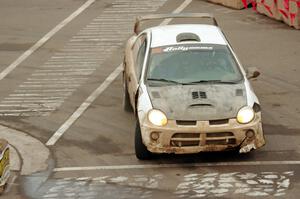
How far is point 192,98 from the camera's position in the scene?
12.4 metres

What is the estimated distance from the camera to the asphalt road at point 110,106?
38.2 ft

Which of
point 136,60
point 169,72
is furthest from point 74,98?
point 169,72

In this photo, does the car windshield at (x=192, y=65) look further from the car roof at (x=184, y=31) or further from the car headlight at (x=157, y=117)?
the car headlight at (x=157, y=117)

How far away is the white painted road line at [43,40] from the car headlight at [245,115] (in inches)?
285

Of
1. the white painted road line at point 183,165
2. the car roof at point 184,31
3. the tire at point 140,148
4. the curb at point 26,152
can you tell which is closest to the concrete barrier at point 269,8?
the car roof at point 184,31

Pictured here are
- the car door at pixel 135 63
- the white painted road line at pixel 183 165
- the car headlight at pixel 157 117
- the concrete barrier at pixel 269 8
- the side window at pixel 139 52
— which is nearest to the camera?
the car headlight at pixel 157 117

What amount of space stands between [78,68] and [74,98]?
2.48 meters

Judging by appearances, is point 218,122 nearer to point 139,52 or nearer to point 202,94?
point 202,94

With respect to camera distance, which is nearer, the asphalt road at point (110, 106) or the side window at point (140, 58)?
the asphalt road at point (110, 106)

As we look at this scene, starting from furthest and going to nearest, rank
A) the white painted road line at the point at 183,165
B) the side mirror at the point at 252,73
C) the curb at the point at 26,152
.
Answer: the side mirror at the point at 252,73, the curb at the point at 26,152, the white painted road line at the point at 183,165

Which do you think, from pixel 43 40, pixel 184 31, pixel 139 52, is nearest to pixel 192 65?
pixel 184 31

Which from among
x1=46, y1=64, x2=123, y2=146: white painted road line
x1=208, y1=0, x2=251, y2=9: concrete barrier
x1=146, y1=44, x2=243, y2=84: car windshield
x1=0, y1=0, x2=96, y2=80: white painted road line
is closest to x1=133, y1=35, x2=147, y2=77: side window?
x1=146, y1=44, x2=243, y2=84: car windshield

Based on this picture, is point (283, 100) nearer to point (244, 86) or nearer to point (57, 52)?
point (244, 86)

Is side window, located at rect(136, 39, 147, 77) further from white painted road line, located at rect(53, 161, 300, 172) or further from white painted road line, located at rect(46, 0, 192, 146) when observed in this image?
white painted road line, located at rect(53, 161, 300, 172)
